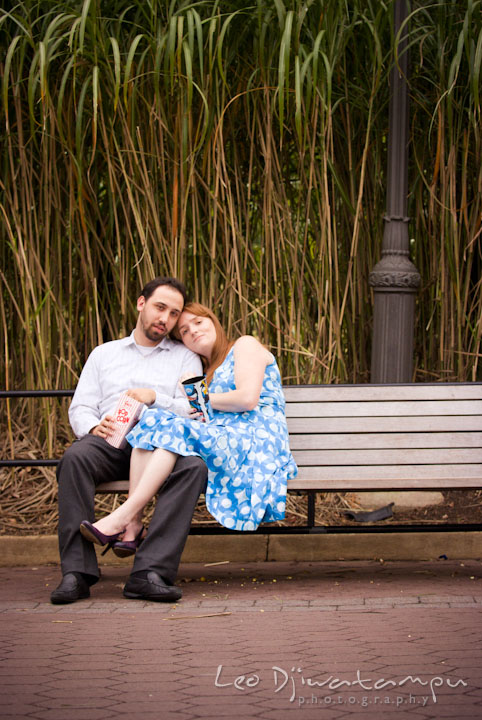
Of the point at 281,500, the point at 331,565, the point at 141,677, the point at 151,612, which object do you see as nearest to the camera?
the point at 141,677

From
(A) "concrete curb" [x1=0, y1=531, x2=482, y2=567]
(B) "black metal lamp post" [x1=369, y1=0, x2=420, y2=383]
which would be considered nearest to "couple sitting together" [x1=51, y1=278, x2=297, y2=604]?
(A) "concrete curb" [x1=0, y1=531, x2=482, y2=567]

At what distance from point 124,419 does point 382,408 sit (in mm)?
1195

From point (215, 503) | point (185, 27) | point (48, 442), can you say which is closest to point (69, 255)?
point (48, 442)

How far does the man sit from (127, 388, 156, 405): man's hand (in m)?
0.04

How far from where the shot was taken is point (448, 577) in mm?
4215

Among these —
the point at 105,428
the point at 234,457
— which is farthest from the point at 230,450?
the point at 105,428

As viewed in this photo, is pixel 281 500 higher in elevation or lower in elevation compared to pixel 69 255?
lower

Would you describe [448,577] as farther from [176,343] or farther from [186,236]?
[186,236]

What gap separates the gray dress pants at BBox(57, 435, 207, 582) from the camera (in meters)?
3.74

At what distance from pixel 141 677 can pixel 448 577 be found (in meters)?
1.87

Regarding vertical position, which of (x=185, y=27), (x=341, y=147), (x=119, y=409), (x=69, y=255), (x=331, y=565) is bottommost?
(x=331, y=565)

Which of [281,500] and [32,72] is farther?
[32,72]

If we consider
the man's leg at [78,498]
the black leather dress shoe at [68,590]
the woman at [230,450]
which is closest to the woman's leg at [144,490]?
the woman at [230,450]

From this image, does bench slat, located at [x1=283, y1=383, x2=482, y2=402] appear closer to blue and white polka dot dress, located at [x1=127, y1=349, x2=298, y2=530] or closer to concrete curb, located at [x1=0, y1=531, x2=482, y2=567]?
blue and white polka dot dress, located at [x1=127, y1=349, x2=298, y2=530]
